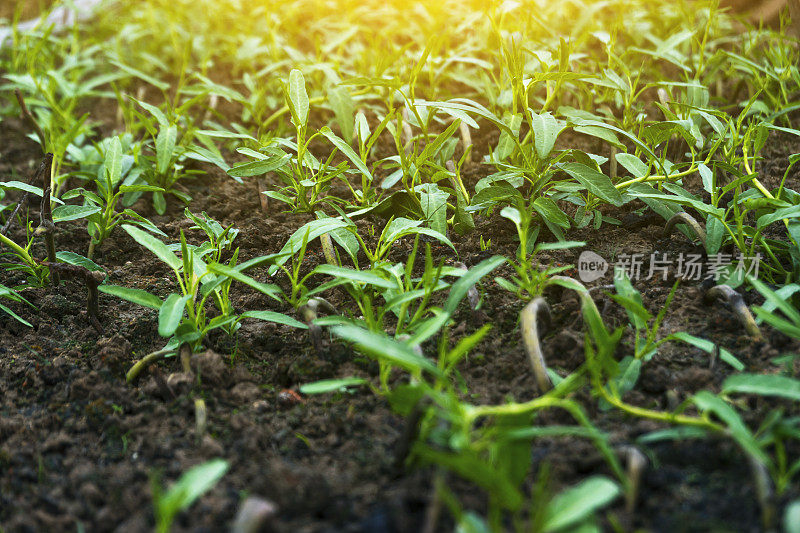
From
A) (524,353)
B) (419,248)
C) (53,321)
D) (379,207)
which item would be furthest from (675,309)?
(53,321)

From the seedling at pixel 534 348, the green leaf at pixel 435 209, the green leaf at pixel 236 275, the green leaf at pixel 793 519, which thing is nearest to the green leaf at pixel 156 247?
the green leaf at pixel 236 275

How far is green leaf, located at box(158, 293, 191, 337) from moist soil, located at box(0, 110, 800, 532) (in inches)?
3.7

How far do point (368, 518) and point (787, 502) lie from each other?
0.51 m

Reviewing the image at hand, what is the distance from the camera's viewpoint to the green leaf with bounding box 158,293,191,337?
1034 millimetres

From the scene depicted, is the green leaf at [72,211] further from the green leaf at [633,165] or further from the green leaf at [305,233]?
the green leaf at [633,165]

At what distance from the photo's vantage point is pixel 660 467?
0.86 meters

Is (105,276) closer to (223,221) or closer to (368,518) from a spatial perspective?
(223,221)

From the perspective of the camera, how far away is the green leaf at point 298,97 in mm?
1483

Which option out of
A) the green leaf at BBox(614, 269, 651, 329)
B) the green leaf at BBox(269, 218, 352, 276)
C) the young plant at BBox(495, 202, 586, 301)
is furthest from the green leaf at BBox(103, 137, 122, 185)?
the green leaf at BBox(614, 269, 651, 329)

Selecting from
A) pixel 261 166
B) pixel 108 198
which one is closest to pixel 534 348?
pixel 261 166

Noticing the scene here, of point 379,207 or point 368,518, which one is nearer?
point 368,518

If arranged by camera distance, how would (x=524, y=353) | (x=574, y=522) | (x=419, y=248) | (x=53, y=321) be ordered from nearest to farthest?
(x=574, y=522), (x=524, y=353), (x=53, y=321), (x=419, y=248)

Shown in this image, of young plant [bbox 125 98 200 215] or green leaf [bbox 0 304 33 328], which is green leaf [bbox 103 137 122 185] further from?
green leaf [bbox 0 304 33 328]

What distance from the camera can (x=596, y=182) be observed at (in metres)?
1.33
